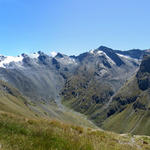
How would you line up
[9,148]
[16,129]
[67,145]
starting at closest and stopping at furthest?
[9,148] → [67,145] → [16,129]

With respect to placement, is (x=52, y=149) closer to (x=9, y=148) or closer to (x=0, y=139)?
(x=9, y=148)

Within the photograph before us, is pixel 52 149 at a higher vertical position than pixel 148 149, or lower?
higher

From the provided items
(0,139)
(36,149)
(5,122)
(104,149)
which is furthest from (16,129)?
(104,149)

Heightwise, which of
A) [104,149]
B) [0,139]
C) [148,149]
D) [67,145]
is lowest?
[148,149]

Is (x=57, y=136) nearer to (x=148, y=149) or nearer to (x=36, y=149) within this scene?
(x=36, y=149)

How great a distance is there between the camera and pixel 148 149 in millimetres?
13133

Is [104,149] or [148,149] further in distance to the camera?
[148,149]

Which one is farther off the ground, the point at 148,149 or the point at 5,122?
the point at 5,122

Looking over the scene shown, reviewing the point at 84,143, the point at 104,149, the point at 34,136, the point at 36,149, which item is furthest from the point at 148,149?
the point at 36,149

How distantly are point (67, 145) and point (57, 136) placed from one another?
3.07 feet

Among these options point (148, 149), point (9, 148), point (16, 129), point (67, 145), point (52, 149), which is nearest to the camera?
point (9, 148)

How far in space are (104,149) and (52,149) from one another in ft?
7.78

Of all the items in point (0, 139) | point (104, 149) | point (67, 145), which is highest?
point (0, 139)

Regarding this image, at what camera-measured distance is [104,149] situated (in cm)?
793
